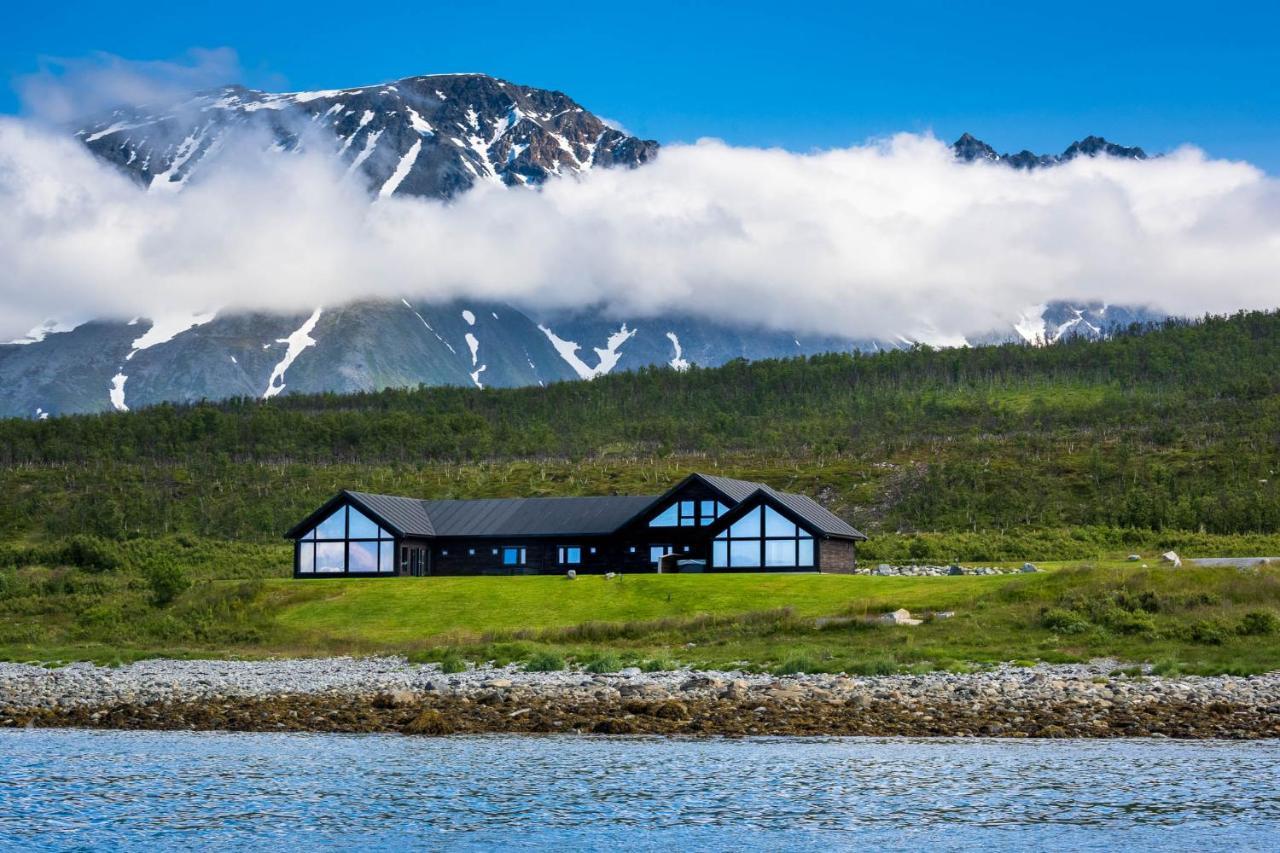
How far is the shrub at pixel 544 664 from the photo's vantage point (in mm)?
39125

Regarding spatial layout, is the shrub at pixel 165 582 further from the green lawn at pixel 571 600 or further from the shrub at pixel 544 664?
the shrub at pixel 544 664

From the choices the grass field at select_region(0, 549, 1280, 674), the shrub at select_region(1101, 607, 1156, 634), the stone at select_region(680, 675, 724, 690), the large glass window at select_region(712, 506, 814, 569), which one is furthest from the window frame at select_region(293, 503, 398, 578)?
the shrub at select_region(1101, 607, 1156, 634)

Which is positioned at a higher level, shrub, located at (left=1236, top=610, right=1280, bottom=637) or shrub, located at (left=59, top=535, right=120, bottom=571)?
shrub, located at (left=59, top=535, right=120, bottom=571)

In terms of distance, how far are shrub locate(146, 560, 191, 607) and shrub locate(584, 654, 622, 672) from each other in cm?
2352

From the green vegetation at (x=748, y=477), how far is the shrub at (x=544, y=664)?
0.86 m

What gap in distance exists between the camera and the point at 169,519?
4547 inches

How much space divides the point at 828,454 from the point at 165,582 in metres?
91.9

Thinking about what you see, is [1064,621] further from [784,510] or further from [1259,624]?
[784,510]

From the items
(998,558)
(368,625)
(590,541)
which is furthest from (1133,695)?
(998,558)

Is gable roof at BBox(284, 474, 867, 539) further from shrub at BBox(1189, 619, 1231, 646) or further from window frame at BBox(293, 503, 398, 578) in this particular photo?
shrub at BBox(1189, 619, 1231, 646)

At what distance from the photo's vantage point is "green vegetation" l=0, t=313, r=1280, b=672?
42531 millimetres

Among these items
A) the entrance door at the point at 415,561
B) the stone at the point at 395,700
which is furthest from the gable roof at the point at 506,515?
the stone at the point at 395,700

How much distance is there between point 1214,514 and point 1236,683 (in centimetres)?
6210

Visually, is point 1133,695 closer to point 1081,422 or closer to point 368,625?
point 368,625
